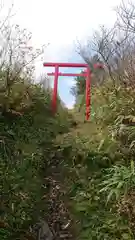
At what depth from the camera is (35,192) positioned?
5.09m

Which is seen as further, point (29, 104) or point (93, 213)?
point (29, 104)

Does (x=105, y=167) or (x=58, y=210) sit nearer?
(x=58, y=210)

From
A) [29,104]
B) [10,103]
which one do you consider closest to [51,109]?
[29,104]

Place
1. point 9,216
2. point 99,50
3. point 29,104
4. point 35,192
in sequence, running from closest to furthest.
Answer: point 9,216, point 35,192, point 29,104, point 99,50

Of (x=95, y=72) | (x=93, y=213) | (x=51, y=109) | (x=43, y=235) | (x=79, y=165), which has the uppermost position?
(x=95, y=72)

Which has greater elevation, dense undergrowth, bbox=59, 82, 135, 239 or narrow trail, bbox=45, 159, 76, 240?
dense undergrowth, bbox=59, 82, 135, 239

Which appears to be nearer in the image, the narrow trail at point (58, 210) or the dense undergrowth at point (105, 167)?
the dense undergrowth at point (105, 167)

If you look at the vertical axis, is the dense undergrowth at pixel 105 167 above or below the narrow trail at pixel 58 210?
above

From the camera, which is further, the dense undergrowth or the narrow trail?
the narrow trail

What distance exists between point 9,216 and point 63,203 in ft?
3.29

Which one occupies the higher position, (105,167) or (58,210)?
(105,167)

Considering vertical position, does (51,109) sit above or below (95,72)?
below

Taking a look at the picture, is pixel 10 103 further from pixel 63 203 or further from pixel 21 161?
pixel 63 203

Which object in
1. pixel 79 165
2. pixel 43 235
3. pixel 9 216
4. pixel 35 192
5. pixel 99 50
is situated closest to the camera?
pixel 9 216
